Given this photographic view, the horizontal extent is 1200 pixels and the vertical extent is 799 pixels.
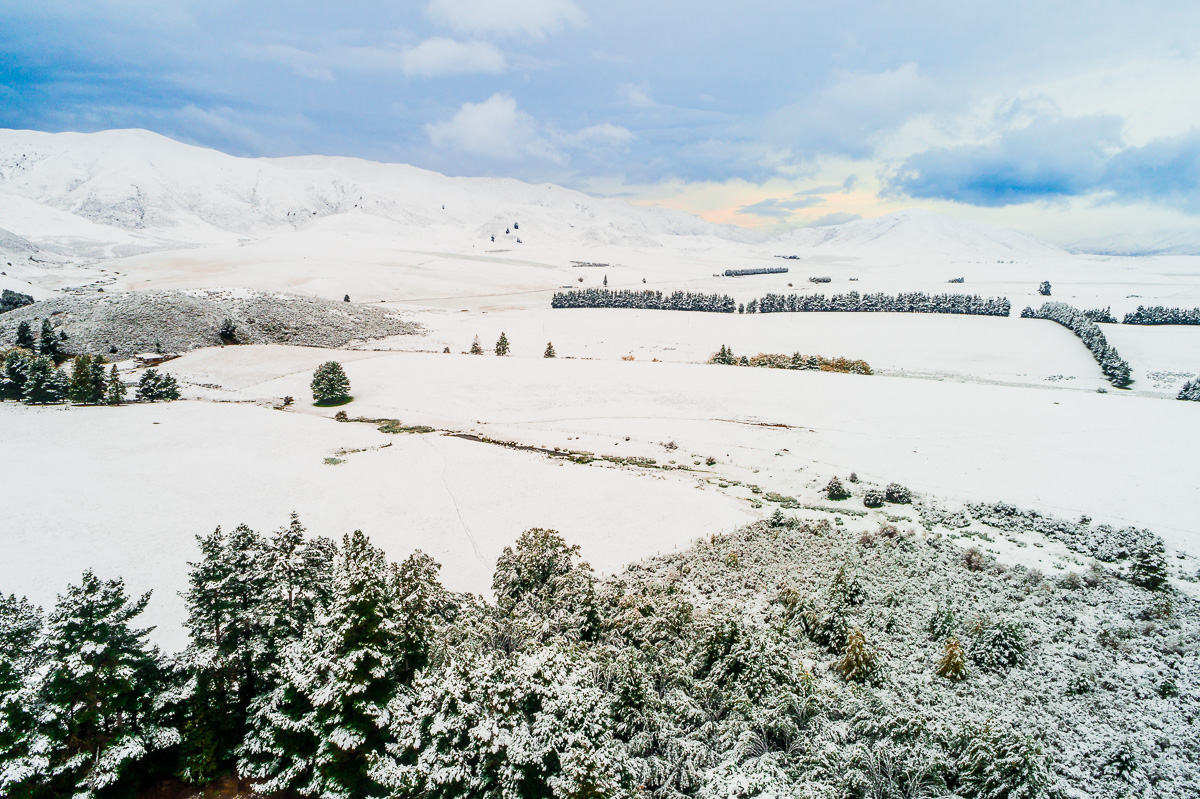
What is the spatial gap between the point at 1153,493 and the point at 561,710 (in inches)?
1487

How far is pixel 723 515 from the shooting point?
3066cm

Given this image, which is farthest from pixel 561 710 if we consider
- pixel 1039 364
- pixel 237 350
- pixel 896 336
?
pixel 896 336

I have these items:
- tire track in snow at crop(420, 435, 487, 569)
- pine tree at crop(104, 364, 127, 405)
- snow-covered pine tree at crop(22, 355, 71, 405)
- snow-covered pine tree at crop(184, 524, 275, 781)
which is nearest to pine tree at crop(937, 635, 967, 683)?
tire track in snow at crop(420, 435, 487, 569)

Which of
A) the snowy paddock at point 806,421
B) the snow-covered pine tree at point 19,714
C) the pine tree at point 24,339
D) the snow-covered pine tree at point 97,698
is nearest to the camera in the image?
the snow-covered pine tree at point 19,714

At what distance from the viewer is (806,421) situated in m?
45.6

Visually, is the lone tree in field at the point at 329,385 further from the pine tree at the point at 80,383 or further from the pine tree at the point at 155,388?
the pine tree at the point at 80,383

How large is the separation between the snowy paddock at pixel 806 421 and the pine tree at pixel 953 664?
18.3 meters

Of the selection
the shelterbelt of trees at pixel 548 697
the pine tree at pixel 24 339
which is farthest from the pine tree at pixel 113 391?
the shelterbelt of trees at pixel 548 697

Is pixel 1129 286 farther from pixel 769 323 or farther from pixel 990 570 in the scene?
pixel 990 570

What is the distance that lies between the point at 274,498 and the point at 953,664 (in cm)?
3240

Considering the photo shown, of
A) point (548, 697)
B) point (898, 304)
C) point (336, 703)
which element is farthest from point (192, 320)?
point (898, 304)

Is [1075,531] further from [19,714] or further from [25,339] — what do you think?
[25,339]

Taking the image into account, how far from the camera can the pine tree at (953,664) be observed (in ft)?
51.9

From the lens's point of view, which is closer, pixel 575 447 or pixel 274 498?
pixel 274 498
